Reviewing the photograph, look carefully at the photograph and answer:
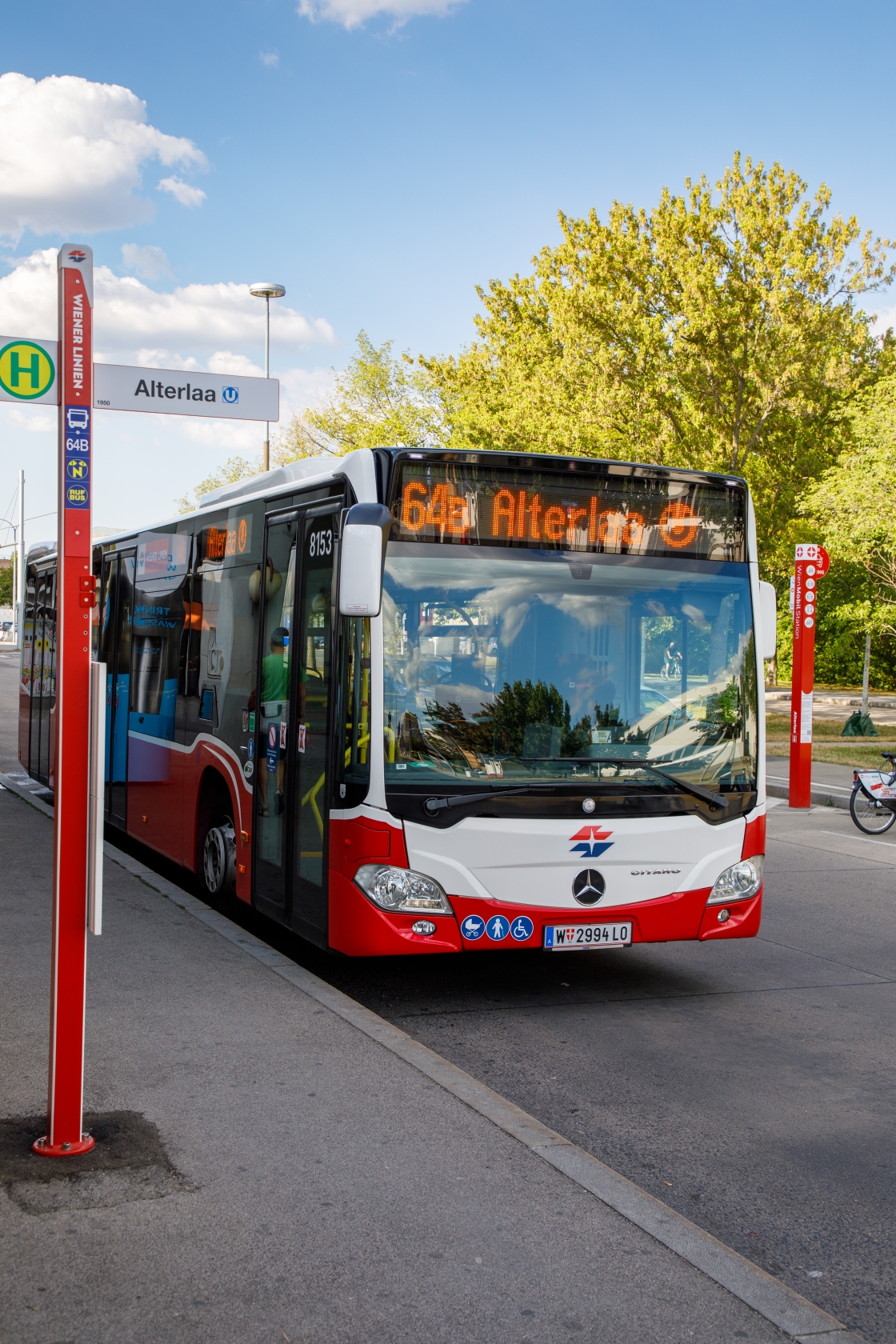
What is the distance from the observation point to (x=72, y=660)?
4.00m

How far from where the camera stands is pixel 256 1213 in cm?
385

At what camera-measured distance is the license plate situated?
251 inches

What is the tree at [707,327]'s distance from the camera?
26.0m

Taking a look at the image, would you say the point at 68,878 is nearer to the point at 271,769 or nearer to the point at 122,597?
the point at 271,769

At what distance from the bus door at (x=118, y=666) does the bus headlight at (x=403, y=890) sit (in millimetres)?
5164

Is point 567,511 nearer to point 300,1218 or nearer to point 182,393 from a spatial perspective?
point 182,393

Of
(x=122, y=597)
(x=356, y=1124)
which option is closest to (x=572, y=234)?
(x=122, y=597)

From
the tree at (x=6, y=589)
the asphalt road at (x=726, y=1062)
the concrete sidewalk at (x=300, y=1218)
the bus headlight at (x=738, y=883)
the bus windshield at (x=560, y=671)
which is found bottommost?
the asphalt road at (x=726, y=1062)

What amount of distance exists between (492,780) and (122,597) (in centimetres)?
604

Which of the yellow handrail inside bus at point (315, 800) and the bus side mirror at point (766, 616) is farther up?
the bus side mirror at point (766, 616)

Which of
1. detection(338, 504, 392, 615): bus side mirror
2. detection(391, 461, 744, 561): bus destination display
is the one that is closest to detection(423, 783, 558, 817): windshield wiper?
detection(338, 504, 392, 615): bus side mirror

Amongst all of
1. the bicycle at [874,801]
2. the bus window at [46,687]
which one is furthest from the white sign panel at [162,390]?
the bicycle at [874,801]

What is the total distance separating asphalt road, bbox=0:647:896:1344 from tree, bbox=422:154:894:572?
19.0m

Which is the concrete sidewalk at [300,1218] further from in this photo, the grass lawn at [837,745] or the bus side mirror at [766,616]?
the grass lawn at [837,745]
